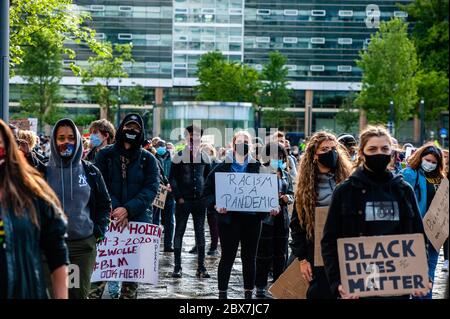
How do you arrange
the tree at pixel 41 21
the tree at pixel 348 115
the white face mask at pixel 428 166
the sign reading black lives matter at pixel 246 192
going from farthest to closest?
the tree at pixel 348 115
the tree at pixel 41 21
the sign reading black lives matter at pixel 246 192
the white face mask at pixel 428 166

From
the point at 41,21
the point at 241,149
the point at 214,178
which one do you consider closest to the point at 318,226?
the point at 241,149

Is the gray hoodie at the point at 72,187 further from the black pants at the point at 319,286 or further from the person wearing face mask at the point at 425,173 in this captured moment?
the person wearing face mask at the point at 425,173

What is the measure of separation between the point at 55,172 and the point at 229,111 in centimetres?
4879

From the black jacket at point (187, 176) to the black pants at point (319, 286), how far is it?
5.89m

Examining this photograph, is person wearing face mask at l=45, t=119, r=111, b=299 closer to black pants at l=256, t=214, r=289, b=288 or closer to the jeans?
black pants at l=256, t=214, r=289, b=288

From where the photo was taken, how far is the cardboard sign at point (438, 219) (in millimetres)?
7293

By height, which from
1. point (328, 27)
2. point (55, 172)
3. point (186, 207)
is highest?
point (328, 27)

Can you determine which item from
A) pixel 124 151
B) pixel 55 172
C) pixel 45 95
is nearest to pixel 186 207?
pixel 124 151

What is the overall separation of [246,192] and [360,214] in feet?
13.0

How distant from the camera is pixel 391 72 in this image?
6288cm

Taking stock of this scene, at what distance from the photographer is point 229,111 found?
55.6m

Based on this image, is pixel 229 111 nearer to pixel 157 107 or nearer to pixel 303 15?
pixel 157 107

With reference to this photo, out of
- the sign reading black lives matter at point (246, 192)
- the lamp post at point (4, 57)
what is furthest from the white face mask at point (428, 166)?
the lamp post at point (4, 57)
